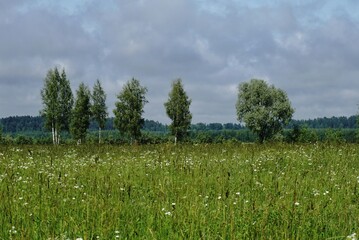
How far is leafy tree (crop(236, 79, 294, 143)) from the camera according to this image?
81688 millimetres

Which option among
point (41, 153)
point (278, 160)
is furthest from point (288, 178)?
point (41, 153)

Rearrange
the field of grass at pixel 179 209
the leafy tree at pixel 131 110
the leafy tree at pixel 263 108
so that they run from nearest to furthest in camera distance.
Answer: the field of grass at pixel 179 209 → the leafy tree at pixel 131 110 → the leafy tree at pixel 263 108

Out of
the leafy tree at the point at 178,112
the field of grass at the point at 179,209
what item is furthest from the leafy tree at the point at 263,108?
the field of grass at the point at 179,209

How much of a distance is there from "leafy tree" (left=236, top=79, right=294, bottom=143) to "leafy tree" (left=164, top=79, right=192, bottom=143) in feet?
50.3

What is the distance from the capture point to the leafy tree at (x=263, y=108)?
81688mm

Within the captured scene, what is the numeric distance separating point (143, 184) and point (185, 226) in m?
4.05

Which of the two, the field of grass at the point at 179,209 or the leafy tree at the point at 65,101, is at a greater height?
the leafy tree at the point at 65,101

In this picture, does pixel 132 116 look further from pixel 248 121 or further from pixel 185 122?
pixel 248 121

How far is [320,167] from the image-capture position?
11695 mm

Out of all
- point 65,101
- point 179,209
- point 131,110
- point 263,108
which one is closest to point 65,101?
point 65,101

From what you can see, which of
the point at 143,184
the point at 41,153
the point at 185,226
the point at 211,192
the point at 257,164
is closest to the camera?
the point at 185,226

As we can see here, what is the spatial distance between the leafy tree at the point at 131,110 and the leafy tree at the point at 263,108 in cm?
2292

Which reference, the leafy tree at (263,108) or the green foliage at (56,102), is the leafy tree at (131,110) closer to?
the green foliage at (56,102)

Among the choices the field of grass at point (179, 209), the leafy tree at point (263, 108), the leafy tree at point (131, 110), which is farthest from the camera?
the leafy tree at point (263, 108)
